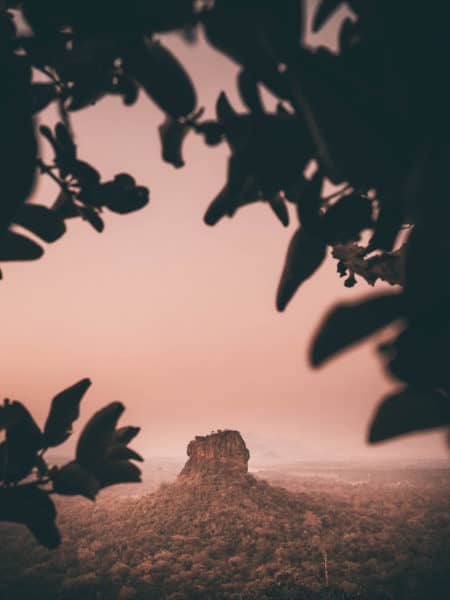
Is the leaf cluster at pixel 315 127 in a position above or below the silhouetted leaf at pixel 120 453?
above

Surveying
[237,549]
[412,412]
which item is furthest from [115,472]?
[237,549]

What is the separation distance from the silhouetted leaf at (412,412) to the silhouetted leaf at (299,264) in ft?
0.96

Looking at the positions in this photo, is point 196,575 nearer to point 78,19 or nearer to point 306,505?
point 306,505

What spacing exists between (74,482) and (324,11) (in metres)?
0.92

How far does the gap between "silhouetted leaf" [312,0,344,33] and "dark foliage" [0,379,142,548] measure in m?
0.79

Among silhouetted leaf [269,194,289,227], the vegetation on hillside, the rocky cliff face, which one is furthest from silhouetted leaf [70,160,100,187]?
the rocky cliff face

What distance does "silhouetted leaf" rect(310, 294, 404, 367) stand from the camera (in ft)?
1.12

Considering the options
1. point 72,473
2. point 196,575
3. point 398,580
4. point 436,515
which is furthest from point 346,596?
point 72,473

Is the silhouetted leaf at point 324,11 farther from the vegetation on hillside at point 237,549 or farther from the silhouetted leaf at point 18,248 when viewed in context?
the vegetation on hillside at point 237,549

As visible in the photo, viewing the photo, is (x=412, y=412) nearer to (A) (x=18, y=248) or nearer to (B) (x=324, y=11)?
(B) (x=324, y=11)

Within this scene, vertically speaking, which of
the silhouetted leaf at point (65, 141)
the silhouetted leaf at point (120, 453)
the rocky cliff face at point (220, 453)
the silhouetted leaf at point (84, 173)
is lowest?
the rocky cliff face at point (220, 453)

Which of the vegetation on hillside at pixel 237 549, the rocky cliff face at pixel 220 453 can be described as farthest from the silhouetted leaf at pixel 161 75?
the rocky cliff face at pixel 220 453

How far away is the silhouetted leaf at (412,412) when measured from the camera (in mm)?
419

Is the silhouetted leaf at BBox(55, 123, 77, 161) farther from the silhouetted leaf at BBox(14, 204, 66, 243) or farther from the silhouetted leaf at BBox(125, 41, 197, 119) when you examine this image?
the silhouetted leaf at BBox(125, 41, 197, 119)
